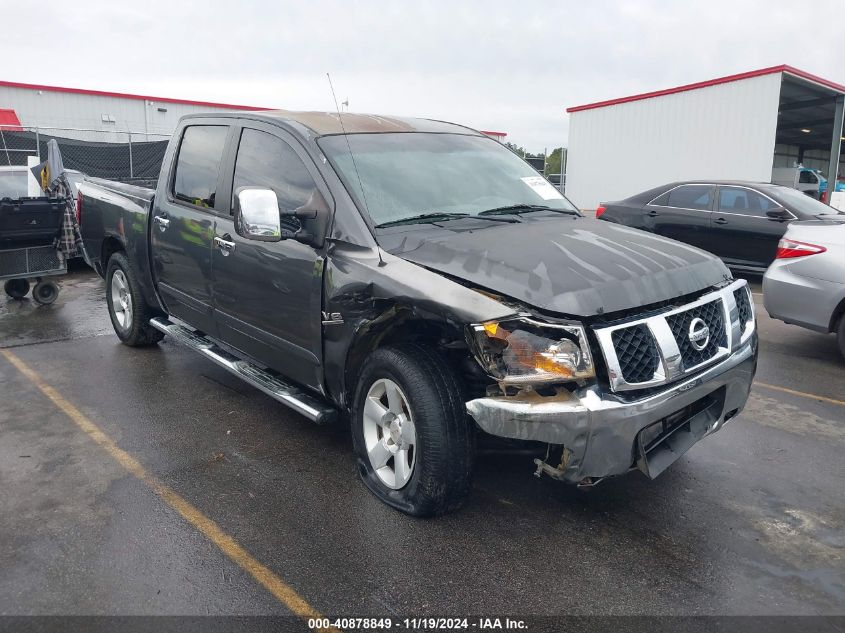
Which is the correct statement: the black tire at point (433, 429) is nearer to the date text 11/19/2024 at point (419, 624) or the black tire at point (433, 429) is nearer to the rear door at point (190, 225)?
the date text 11/19/2024 at point (419, 624)

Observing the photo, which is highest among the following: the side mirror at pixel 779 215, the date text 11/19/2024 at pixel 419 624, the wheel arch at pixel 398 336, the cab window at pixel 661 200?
the cab window at pixel 661 200

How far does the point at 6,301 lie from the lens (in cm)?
889

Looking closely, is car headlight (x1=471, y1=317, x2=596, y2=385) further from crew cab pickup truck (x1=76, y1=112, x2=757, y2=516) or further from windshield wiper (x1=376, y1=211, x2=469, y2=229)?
windshield wiper (x1=376, y1=211, x2=469, y2=229)

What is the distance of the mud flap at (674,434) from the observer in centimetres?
298

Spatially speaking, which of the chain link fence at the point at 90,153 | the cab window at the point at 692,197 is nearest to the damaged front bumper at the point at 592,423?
the cab window at the point at 692,197

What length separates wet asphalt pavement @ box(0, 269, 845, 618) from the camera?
2805mm

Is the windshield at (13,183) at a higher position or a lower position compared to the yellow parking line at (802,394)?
higher

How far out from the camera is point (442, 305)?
3.02 meters

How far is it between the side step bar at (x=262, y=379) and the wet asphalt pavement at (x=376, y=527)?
37 centimetres

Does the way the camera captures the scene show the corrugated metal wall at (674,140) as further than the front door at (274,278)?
Yes

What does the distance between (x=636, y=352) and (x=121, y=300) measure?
5.04 m

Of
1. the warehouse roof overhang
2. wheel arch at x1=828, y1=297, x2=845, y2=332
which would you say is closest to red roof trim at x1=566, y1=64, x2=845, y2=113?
the warehouse roof overhang

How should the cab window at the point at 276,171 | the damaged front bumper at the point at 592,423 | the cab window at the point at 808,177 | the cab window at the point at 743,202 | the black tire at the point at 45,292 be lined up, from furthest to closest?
the cab window at the point at 808,177 → the cab window at the point at 743,202 → the black tire at the point at 45,292 → the cab window at the point at 276,171 → the damaged front bumper at the point at 592,423

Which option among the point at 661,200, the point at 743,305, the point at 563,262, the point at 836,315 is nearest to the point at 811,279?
the point at 836,315
